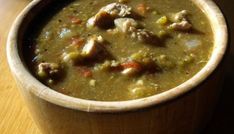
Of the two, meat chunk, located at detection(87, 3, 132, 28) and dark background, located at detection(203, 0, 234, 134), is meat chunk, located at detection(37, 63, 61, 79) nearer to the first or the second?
meat chunk, located at detection(87, 3, 132, 28)

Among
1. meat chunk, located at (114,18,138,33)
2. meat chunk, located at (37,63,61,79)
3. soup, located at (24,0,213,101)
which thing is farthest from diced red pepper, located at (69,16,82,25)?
meat chunk, located at (37,63,61,79)

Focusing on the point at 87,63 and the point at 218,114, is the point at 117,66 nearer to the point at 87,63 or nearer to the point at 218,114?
the point at 87,63

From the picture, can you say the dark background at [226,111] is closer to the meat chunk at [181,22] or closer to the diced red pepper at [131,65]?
the meat chunk at [181,22]

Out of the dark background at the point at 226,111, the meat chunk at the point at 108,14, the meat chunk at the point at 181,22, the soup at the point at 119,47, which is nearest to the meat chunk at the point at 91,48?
the soup at the point at 119,47

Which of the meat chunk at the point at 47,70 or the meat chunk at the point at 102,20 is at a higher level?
the meat chunk at the point at 102,20

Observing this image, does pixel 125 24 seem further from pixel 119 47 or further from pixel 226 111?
pixel 226 111

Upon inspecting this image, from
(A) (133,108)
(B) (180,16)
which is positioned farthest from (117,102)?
(B) (180,16)
